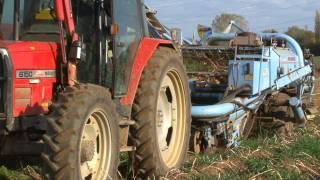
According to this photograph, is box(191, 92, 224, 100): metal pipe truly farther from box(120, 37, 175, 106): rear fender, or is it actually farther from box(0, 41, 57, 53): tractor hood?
box(0, 41, 57, 53): tractor hood

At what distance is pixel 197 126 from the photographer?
8.52 meters

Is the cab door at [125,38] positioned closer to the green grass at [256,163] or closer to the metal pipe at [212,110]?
the green grass at [256,163]

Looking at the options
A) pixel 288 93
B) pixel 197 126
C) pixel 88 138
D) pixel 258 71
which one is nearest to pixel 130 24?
pixel 88 138

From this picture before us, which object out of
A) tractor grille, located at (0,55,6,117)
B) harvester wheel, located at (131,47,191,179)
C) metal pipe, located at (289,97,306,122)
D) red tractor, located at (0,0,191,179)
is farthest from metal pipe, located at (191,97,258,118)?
tractor grille, located at (0,55,6,117)

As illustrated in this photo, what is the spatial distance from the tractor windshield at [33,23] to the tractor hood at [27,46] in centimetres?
A: 15

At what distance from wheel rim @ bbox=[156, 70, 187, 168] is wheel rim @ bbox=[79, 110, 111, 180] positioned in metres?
1.31

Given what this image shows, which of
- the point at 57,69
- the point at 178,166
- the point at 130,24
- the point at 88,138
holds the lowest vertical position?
the point at 178,166

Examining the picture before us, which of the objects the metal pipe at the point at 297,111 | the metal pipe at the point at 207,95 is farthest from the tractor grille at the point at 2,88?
the metal pipe at the point at 297,111

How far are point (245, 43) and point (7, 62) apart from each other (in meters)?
6.01

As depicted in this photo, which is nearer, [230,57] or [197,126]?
[197,126]

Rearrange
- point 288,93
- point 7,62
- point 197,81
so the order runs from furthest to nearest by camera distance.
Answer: point 288,93 < point 197,81 < point 7,62

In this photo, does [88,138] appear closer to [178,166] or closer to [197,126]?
[178,166]

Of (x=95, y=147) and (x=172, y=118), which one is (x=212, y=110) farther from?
(x=95, y=147)

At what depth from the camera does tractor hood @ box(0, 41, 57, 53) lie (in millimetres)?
4828
